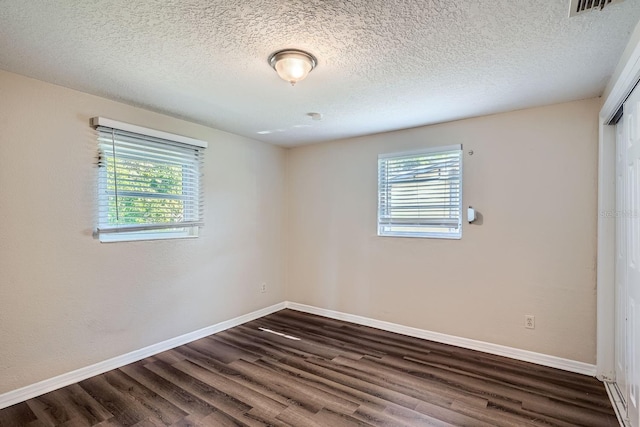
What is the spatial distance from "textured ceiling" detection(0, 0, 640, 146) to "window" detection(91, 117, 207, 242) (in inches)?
13.9

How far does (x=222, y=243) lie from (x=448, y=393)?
2683mm

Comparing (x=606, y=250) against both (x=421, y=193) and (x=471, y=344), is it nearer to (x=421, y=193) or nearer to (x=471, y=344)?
(x=471, y=344)

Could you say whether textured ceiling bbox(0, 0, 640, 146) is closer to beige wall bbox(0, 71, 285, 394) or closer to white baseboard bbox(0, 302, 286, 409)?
beige wall bbox(0, 71, 285, 394)

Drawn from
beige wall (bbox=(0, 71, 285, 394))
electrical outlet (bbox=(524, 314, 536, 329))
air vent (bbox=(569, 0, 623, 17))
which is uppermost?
air vent (bbox=(569, 0, 623, 17))

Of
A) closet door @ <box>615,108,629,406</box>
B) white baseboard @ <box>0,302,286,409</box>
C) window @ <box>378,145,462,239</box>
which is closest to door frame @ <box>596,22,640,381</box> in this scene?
closet door @ <box>615,108,629,406</box>

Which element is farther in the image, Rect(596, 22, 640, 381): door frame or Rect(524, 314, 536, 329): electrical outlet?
Rect(524, 314, 536, 329): electrical outlet

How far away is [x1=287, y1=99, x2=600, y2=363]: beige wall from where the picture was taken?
8.97 feet

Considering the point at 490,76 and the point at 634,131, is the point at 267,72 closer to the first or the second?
the point at 490,76

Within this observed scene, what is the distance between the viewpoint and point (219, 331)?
145 inches

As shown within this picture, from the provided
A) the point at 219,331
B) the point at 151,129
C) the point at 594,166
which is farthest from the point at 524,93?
the point at 219,331

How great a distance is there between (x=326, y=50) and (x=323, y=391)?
236cm

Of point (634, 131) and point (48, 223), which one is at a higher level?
point (634, 131)

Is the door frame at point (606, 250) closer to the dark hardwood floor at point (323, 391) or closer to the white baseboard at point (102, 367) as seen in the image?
the dark hardwood floor at point (323, 391)

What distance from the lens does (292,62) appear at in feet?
6.53
